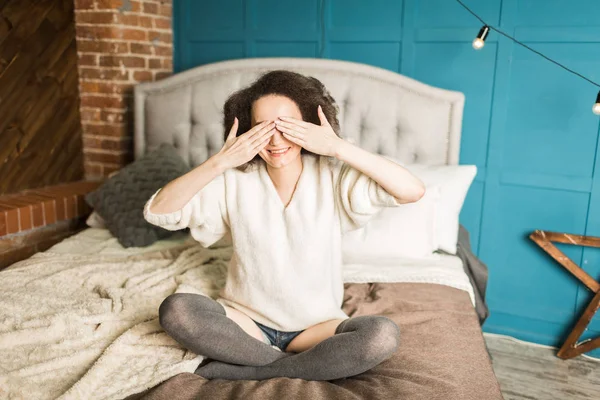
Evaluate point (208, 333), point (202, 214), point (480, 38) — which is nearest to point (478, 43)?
point (480, 38)

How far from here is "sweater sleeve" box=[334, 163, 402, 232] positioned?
4.95 ft

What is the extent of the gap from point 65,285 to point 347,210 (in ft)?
3.74

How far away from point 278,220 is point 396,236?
29.8 inches

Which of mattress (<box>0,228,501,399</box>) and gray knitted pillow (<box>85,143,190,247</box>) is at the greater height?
gray knitted pillow (<box>85,143,190,247</box>)

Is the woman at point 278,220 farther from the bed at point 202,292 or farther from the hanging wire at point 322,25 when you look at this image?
the hanging wire at point 322,25

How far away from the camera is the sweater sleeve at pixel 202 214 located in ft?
5.14

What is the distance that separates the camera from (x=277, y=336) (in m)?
1.58

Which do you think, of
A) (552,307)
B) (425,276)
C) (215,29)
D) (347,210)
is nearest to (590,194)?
(552,307)

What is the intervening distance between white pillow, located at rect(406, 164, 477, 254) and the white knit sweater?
2.46ft

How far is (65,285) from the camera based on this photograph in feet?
6.45

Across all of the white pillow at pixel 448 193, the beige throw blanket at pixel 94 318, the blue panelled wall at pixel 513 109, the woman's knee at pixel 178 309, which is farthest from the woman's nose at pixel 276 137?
the blue panelled wall at pixel 513 109

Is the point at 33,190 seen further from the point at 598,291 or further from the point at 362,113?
the point at 598,291

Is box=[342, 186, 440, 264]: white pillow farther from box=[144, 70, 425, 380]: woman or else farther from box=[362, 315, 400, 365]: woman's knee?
box=[362, 315, 400, 365]: woman's knee

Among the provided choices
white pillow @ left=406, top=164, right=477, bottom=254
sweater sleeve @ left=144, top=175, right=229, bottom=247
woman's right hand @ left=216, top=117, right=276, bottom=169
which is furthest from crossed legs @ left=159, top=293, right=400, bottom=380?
white pillow @ left=406, top=164, right=477, bottom=254
